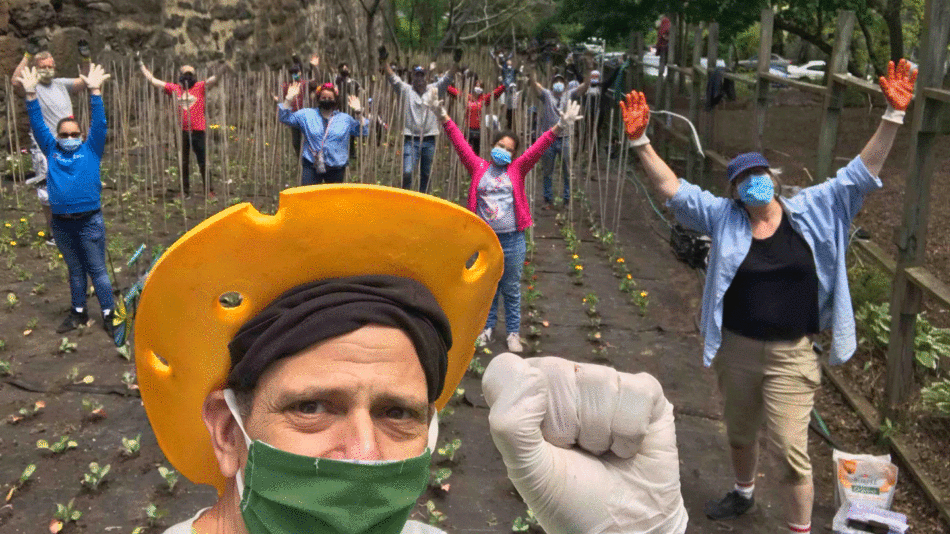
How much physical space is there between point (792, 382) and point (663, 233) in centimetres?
619

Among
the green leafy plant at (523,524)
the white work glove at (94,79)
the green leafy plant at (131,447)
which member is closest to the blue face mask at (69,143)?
the white work glove at (94,79)

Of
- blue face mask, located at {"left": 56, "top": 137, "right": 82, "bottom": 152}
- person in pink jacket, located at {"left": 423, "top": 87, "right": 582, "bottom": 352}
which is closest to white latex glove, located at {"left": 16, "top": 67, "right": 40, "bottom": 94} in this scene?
blue face mask, located at {"left": 56, "top": 137, "right": 82, "bottom": 152}

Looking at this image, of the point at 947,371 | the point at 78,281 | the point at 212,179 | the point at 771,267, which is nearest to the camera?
the point at 771,267

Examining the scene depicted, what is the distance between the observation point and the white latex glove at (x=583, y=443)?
5.15 ft

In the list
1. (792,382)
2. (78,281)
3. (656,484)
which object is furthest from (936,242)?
(656,484)

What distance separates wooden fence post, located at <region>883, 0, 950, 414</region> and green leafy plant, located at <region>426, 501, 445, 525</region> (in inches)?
91.9

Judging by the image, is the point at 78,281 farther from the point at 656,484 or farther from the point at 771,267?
the point at 656,484

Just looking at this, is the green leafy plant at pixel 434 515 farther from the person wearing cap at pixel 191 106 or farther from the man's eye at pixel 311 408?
the person wearing cap at pixel 191 106

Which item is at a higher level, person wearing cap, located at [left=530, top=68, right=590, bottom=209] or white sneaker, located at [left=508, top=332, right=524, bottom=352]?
person wearing cap, located at [left=530, top=68, right=590, bottom=209]

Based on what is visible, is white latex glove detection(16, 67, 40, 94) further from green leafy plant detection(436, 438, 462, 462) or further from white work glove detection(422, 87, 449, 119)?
green leafy plant detection(436, 438, 462, 462)

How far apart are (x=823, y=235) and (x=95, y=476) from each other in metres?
3.17

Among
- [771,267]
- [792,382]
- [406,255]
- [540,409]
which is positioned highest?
[406,255]

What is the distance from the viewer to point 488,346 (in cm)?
635

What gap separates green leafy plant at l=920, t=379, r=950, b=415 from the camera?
15.3ft
